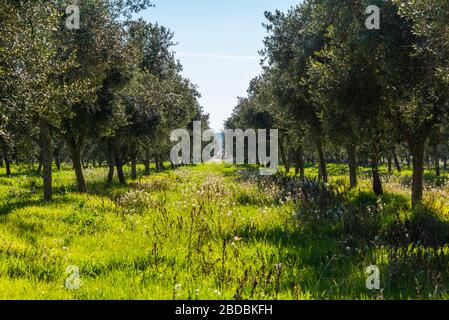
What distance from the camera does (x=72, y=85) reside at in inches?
691

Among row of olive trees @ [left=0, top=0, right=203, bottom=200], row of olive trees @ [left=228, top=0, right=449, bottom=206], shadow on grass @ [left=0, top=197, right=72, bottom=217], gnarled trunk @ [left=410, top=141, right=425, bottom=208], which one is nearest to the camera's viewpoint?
row of olive trees @ [left=228, top=0, right=449, bottom=206]

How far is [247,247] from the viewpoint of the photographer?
32.5ft

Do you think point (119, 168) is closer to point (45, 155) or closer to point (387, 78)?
point (45, 155)

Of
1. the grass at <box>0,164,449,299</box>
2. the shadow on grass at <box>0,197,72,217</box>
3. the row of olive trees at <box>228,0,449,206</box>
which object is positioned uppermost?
the row of olive trees at <box>228,0,449,206</box>

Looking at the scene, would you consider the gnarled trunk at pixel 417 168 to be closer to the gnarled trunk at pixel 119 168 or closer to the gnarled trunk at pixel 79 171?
the gnarled trunk at pixel 79 171

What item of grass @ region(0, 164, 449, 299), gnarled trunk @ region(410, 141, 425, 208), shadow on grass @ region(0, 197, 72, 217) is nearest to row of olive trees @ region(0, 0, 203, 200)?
shadow on grass @ region(0, 197, 72, 217)

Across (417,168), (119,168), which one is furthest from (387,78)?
(119,168)

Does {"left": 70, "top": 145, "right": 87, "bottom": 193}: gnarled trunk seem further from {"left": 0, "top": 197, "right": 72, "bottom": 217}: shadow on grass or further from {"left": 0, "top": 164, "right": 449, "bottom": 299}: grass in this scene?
{"left": 0, "top": 164, "right": 449, "bottom": 299}: grass

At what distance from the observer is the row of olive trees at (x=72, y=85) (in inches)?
527

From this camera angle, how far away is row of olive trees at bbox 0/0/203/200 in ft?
43.9

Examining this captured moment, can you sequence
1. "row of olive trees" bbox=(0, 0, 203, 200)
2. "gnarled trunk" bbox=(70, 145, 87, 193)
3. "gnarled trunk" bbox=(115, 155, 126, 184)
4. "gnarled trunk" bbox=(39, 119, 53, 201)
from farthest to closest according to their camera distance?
"gnarled trunk" bbox=(115, 155, 126, 184) < "gnarled trunk" bbox=(70, 145, 87, 193) < "gnarled trunk" bbox=(39, 119, 53, 201) < "row of olive trees" bbox=(0, 0, 203, 200)

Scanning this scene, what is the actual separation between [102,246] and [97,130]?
1426 cm
